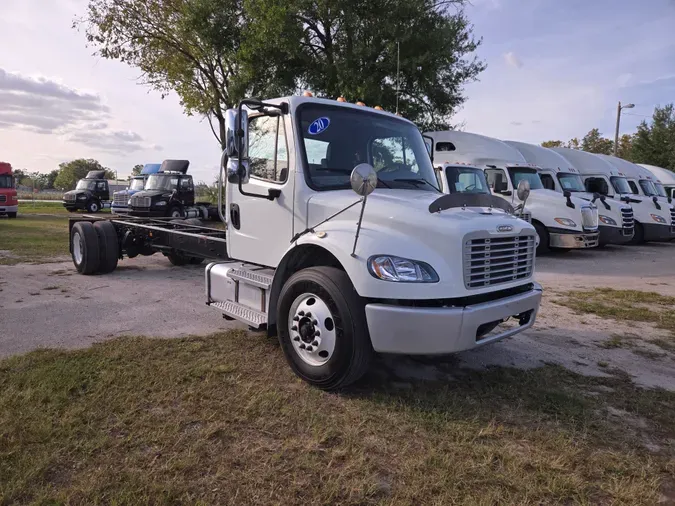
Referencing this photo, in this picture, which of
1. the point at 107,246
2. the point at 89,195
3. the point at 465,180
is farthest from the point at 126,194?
the point at 465,180

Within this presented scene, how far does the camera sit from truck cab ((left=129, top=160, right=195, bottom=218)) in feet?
70.1

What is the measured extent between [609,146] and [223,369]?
2614 inches

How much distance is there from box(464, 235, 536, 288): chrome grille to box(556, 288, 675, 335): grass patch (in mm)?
3377

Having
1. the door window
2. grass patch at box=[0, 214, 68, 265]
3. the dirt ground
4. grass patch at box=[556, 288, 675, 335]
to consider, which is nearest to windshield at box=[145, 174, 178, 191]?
grass patch at box=[0, 214, 68, 265]

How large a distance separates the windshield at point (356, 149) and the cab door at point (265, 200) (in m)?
0.22

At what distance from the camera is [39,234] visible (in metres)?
16.5

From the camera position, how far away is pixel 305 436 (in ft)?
10.7

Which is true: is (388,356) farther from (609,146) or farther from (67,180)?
(67,180)

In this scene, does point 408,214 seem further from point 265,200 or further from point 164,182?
point 164,182

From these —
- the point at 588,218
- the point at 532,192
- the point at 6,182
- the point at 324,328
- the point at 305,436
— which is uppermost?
the point at 6,182

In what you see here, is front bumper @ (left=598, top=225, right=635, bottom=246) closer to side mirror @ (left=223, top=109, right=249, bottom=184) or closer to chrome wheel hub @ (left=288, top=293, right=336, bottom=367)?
side mirror @ (left=223, top=109, right=249, bottom=184)

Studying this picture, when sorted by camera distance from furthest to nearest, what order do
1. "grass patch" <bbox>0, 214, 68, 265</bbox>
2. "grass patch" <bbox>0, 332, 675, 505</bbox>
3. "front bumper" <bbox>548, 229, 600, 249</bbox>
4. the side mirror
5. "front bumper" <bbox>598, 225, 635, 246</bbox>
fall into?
"front bumper" <bbox>598, 225, 635, 246</bbox> < "front bumper" <bbox>548, 229, 600, 249</bbox> < "grass patch" <bbox>0, 214, 68, 265</bbox> < the side mirror < "grass patch" <bbox>0, 332, 675, 505</bbox>

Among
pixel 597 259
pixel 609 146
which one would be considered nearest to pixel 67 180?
pixel 609 146

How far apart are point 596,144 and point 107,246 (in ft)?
209
